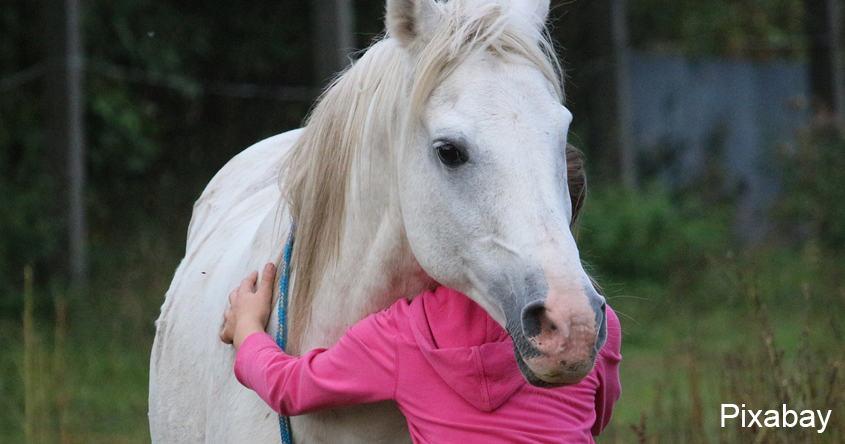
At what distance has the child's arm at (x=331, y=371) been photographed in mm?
2035

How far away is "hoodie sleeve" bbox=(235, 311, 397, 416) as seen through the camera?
6.67 ft

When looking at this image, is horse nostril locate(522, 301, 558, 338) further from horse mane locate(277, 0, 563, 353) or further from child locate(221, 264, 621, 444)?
horse mane locate(277, 0, 563, 353)

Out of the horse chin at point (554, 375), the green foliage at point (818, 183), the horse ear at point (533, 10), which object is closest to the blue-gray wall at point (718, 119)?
the green foliage at point (818, 183)

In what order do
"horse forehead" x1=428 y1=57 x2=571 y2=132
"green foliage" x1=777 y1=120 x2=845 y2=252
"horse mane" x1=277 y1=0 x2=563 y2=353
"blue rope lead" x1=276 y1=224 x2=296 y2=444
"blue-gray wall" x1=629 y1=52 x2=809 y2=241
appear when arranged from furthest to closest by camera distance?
"blue-gray wall" x1=629 y1=52 x2=809 y2=241 < "green foliage" x1=777 y1=120 x2=845 y2=252 < "blue rope lead" x1=276 y1=224 x2=296 y2=444 < "horse mane" x1=277 y1=0 x2=563 y2=353 < "horse forehead" x1=428 y1=57 x2=571 y2=132

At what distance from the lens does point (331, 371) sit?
2.07 meters

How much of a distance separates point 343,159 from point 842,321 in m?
4.64

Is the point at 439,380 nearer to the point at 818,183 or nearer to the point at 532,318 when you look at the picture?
Answer: the point at 532,318

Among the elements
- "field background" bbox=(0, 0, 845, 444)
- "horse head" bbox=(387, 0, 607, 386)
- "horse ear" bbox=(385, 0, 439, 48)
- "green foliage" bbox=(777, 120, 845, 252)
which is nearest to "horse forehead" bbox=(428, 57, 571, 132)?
"horse head" bbox=(387, 0, 607, 386)

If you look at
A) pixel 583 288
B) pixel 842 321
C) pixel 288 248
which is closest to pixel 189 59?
pixel 842 321

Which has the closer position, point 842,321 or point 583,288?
point 583,288

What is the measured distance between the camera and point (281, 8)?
10383mm

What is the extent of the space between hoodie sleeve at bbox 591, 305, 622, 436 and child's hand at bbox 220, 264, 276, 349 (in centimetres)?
81

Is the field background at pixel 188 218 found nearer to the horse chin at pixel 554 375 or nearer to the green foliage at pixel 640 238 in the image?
the green foliage at pixel 640 238

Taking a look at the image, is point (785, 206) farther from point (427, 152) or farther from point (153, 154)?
point (427, 152)
